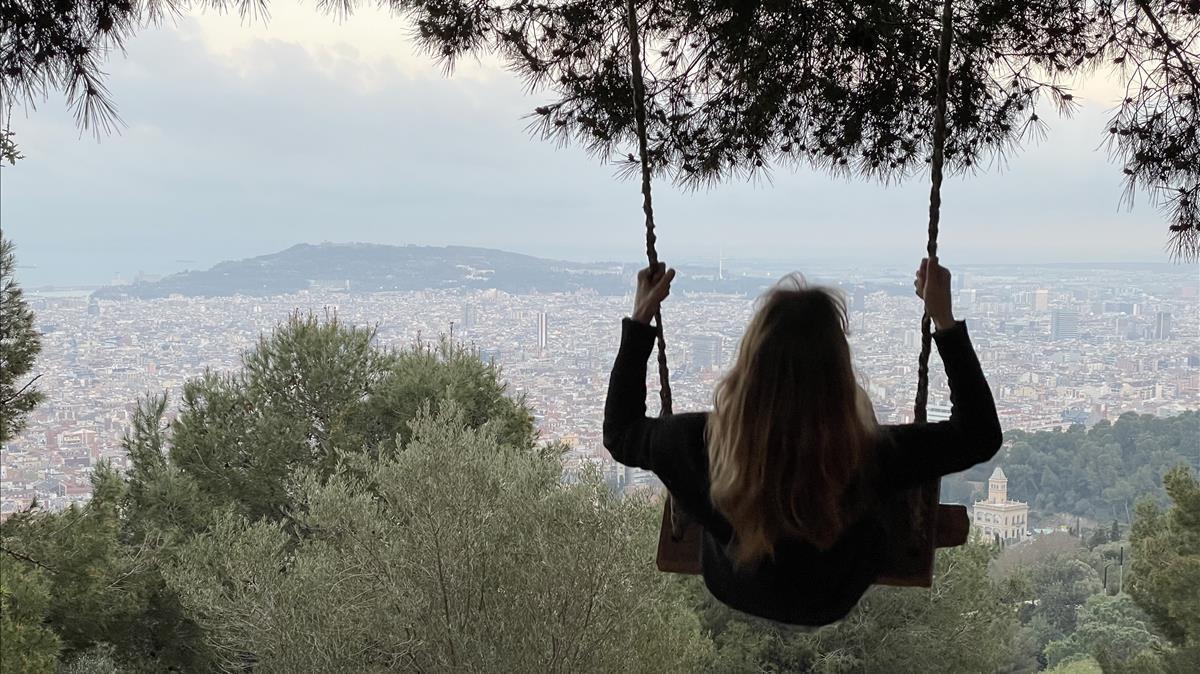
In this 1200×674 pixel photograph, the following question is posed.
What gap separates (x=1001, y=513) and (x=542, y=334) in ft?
31.9

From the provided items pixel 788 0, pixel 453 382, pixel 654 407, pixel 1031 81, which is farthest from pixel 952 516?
pixel 654 407

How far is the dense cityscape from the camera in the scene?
1770cm

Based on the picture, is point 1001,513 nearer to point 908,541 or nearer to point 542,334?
point 542,334

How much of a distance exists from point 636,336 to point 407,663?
6.50m

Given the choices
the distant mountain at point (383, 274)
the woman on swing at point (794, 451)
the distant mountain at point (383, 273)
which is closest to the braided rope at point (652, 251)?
the woman on swing at point (794, 451)

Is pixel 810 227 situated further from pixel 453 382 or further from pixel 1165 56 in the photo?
pixel 1165 56

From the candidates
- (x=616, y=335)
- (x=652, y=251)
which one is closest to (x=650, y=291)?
(x=652, y=251)

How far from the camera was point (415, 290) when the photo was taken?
83.3ft

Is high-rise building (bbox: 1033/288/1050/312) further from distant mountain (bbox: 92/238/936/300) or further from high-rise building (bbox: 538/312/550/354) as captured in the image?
high-rise building (bbox: 538/312/550/354)

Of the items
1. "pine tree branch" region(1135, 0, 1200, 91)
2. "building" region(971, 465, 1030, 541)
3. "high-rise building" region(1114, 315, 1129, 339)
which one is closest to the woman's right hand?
"pine tree branch" region(1135, 0, 1200, 91)

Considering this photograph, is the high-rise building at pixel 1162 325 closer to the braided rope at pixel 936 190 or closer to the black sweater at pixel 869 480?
the braided rope at pixel 936 190

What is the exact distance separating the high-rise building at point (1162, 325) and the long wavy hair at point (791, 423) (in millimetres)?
24300

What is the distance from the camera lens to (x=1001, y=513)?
18.5 meters

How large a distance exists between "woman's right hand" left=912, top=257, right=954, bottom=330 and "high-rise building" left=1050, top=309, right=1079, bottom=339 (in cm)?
2114
